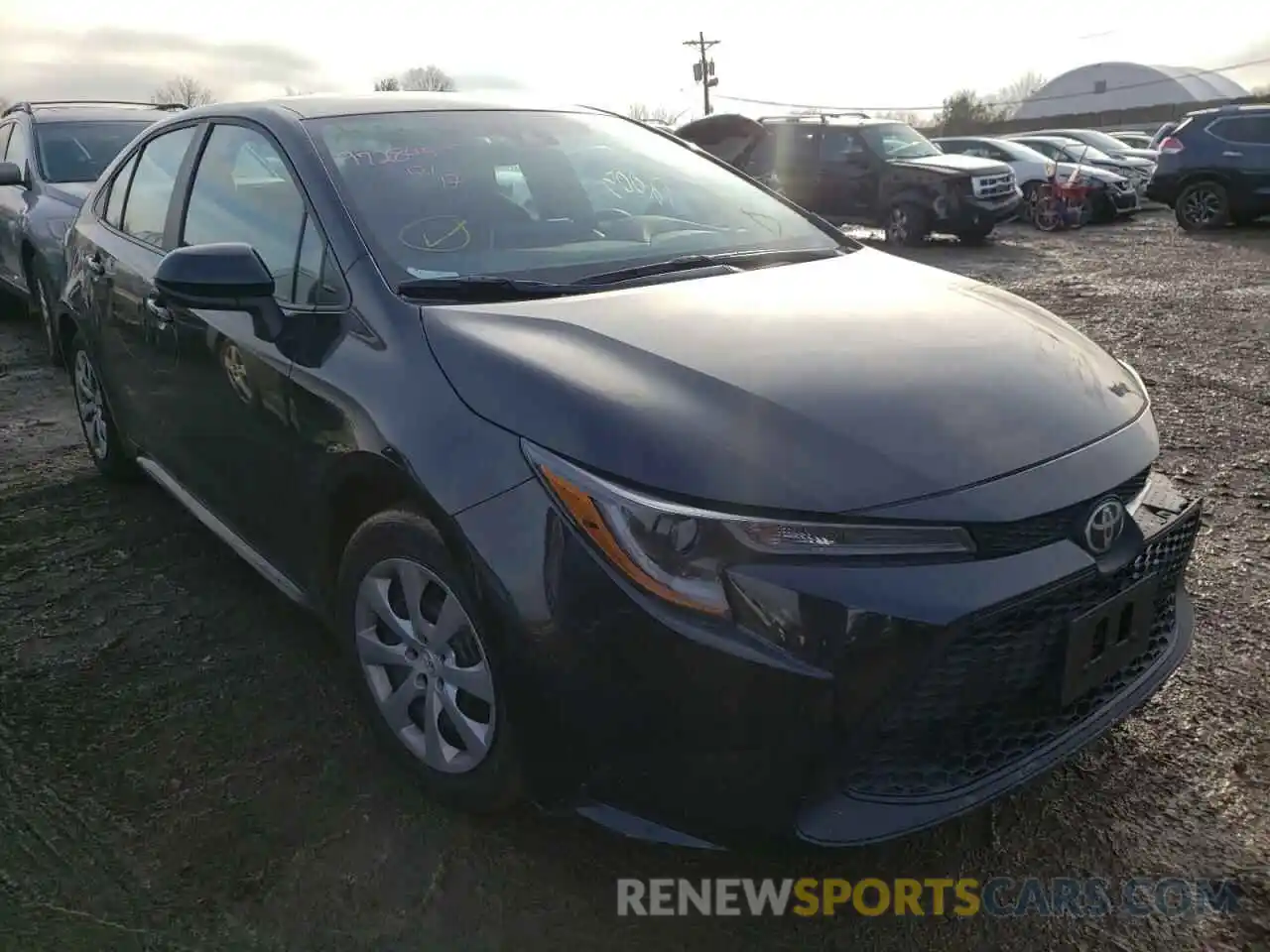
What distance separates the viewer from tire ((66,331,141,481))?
4.20 m

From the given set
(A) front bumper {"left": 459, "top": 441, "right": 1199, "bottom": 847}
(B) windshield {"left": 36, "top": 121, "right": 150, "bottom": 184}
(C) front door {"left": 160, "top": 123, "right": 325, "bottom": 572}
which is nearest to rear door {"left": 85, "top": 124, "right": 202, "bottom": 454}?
(C) front door {"left": 160, "top": 123, "right": 325, "bottom": 572}

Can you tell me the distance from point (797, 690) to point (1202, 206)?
584 inches

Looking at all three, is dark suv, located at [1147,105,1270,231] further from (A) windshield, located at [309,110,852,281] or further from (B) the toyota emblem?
(B) the toyota emblem

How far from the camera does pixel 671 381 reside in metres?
1.98

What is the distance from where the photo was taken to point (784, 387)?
1.97 m

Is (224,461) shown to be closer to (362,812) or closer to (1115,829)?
(362,812)

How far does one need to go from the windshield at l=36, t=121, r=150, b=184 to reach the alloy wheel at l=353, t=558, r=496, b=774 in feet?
18.3

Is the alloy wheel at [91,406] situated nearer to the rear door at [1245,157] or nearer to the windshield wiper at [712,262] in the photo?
the windshield wiper at [712,262]

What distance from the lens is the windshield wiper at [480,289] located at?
2.36 meters

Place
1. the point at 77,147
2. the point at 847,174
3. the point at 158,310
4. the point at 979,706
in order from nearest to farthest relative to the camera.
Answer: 1. the point at 979,706
2. the point at 158,310
3. the point at 77,147
4. the point at 847,174

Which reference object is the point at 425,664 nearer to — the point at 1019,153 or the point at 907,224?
the point at 907,224

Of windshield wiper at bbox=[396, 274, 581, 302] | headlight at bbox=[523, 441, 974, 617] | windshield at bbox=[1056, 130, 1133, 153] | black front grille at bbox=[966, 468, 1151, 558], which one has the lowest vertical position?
windshield at bbox=[1056, 130, 1133, 153]

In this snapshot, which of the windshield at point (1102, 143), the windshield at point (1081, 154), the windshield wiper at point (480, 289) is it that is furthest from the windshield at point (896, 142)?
the windshield wiper at point (480, 289)

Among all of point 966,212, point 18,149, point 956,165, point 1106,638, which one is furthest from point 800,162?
point 1106,638
